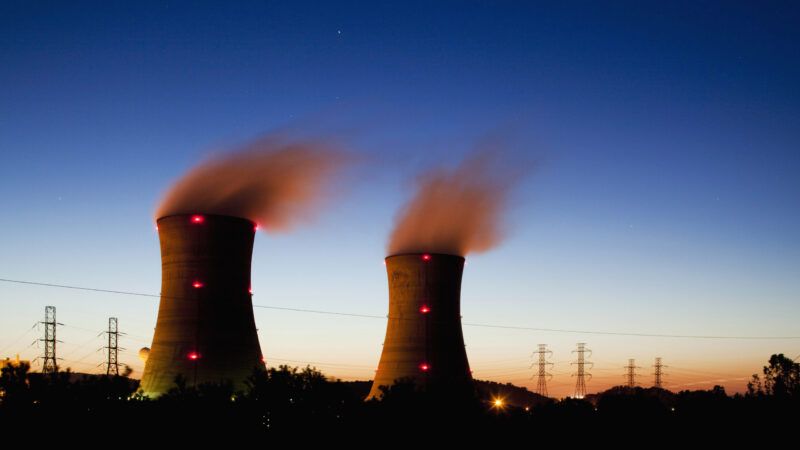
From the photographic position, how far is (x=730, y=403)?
2412cm

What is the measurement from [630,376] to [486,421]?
39.8 metres

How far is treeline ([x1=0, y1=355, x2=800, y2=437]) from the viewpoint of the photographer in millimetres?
14281

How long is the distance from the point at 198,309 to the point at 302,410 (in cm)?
703

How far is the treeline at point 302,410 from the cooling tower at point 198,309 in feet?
3.25

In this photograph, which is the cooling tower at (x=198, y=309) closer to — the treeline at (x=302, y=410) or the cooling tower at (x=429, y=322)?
the treeline at (x=302, y=410)


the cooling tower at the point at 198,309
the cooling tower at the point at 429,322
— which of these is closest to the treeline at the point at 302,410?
the cooling tower at the point at 198,309

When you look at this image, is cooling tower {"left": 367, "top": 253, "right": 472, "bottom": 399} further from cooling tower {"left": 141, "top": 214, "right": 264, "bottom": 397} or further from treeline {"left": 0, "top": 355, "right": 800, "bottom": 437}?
cooling tower {"left": 141, "top": 214, "right": 264, "bottom": 397}

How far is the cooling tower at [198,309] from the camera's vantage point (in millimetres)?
→ 23359

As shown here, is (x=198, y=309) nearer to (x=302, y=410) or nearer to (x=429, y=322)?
(x=302, y=410)

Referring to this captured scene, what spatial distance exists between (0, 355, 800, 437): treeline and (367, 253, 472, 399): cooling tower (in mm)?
7867

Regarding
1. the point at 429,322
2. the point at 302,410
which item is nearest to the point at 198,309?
the point at 302,410

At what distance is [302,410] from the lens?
695 inches

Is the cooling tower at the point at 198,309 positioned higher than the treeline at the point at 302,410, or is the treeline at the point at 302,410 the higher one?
the cooling tower at the point at 198,309

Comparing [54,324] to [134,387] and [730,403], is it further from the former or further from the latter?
[730,403]
